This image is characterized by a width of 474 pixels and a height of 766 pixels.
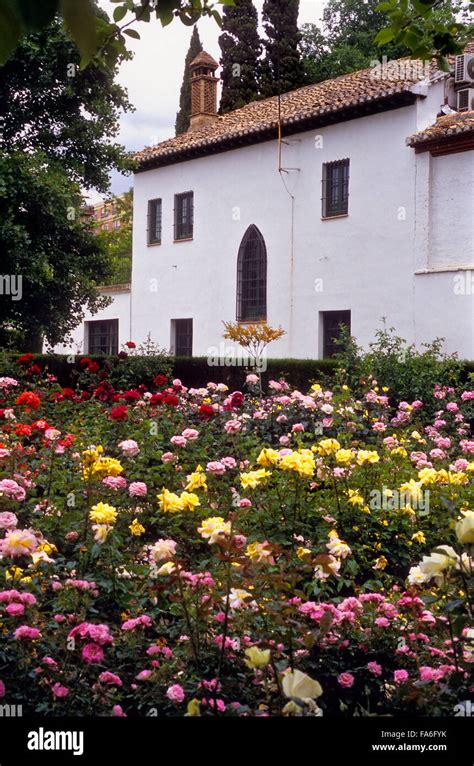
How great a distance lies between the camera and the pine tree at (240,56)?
756 inches

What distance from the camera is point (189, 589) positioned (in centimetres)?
281

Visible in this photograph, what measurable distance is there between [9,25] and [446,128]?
1560cm

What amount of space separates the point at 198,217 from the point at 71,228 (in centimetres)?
656

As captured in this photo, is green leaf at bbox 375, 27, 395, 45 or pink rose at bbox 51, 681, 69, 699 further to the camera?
green leaf at bbox 375, 27, 395, 45

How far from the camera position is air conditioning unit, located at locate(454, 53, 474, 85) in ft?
54.5

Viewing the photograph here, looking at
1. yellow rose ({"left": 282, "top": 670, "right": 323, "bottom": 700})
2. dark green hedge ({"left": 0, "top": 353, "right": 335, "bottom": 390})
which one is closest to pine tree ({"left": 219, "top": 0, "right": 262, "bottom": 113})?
dark green hedge ({"left": 0, "top": 353, "right": 335, "bottom": 390})

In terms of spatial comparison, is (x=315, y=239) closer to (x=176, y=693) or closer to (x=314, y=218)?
(x=314, y=218)

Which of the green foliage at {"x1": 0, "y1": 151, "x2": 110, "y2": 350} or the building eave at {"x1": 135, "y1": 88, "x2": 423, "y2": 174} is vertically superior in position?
the building eave at {"x1": 135, "y1": 88, "x2": 423, "y2": 174}

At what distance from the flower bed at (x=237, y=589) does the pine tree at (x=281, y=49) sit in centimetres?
1624

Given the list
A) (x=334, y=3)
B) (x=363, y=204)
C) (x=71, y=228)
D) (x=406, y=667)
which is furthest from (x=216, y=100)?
(x=406, y=667)

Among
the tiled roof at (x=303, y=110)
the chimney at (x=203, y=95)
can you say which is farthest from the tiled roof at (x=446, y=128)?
the chimney at (x=203, y=95)

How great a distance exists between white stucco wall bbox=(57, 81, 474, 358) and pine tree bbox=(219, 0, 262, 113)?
2.26 meters

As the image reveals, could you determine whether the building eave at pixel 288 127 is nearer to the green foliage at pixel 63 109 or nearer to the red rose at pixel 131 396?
the green foliage at pixel 63 109

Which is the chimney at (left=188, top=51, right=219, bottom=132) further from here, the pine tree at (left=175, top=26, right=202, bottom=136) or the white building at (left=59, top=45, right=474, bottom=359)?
the pine tree at (left=175, top=26, right=202, bottom=136)
